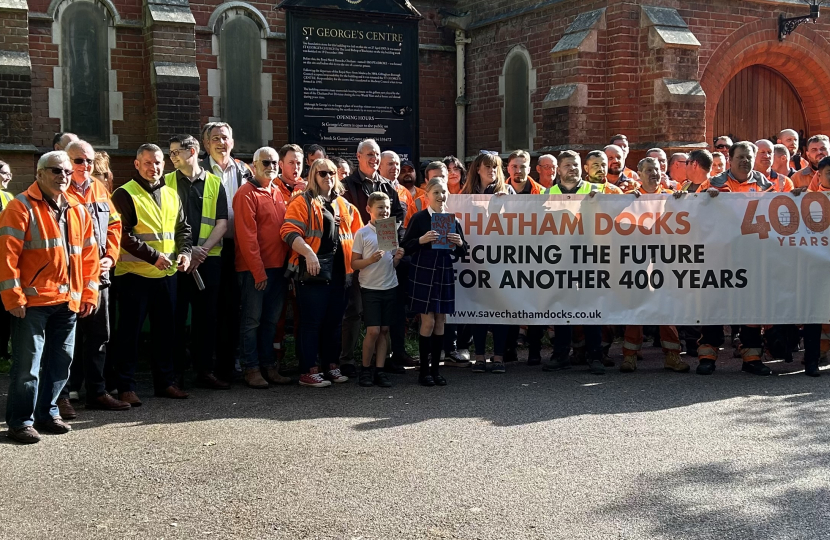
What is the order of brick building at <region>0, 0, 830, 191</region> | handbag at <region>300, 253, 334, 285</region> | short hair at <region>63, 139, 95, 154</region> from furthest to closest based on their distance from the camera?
brick building at <region>0, 0, 830, 191</region> < handbag at <region>300, 253, 334, 285</region> < short hair at <region>63, 139, 95, 154</region>

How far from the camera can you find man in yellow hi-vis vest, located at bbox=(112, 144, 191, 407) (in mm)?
7828

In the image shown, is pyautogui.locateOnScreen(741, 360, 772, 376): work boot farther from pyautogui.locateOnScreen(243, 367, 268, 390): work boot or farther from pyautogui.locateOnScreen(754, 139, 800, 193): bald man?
pyautogui.locateOnScreen(243, 367, 268, 390): work boot

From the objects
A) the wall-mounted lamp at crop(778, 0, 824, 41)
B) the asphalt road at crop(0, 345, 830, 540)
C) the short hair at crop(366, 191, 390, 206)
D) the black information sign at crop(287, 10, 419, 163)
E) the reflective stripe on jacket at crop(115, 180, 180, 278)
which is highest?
the wall-mounted lamp at crop(778, 0, 824, 41)

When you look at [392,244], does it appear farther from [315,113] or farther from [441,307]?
[315,113]

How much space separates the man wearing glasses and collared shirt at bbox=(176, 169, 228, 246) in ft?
0.91

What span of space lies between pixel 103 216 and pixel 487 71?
44.2 ft

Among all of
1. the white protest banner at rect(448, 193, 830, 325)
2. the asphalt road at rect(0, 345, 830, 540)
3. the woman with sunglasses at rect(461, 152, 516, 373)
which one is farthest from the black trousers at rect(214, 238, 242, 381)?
the woman with sunglasses at rect(461, 152, 516, 373)

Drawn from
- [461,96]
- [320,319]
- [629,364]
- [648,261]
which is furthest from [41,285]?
[461,96]

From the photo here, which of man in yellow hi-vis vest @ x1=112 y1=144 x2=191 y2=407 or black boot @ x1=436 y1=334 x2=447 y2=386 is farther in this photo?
black boot @ x1=436 y1=334 x2=447 y2=386

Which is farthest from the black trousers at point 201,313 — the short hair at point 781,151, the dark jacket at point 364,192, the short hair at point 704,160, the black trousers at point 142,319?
the short hair at point 781,151

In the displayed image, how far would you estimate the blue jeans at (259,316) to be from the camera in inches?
335

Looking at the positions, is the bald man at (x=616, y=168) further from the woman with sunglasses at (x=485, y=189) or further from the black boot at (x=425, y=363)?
the black boot at (x=425, y=363)

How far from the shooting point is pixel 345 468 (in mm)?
5938

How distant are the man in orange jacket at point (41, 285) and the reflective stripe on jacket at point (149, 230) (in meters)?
0.85
